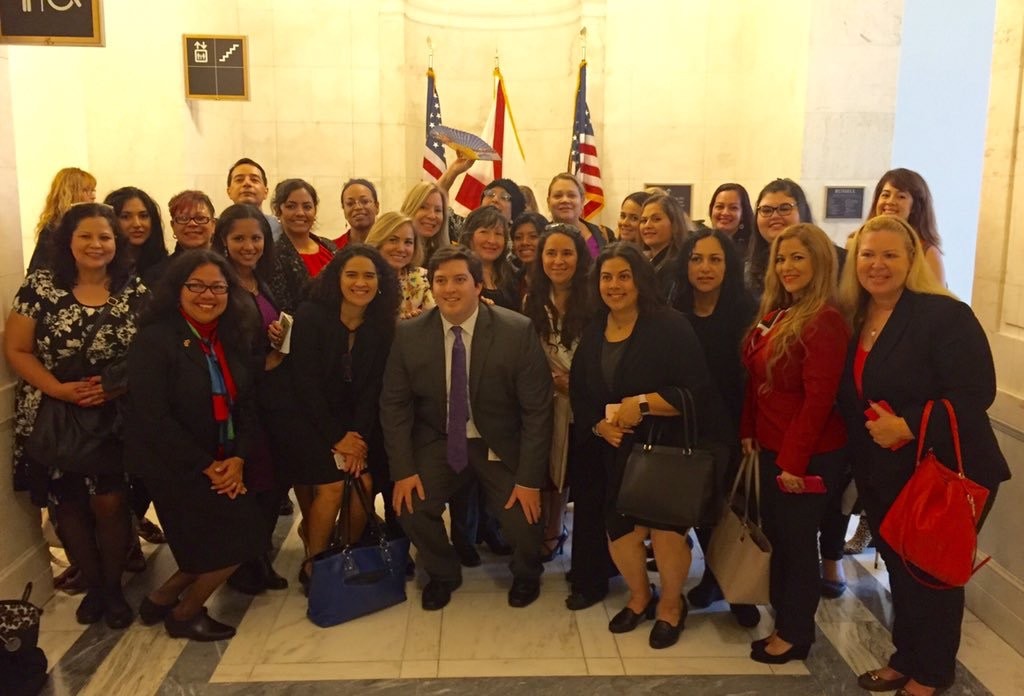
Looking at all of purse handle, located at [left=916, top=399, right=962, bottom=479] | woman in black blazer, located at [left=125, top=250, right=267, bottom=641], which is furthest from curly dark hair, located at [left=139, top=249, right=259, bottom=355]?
purse handle, located at [left=916, top=399, right=962, bottom=479]

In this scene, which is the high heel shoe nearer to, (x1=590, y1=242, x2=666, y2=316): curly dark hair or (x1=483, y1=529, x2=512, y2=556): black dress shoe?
(x1=483, y1=529, x2=512, y2=556): black dress shoe

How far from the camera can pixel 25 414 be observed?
366 cm

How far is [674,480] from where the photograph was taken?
3.26 m

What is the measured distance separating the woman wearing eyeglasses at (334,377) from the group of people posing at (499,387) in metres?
0.01

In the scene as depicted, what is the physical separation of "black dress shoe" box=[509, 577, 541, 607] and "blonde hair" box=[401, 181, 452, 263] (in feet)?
5.90

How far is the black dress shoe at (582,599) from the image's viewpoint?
3.89m

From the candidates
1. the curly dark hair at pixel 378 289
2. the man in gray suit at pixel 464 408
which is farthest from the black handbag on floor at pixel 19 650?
the curly dark hair at pixel 378 289

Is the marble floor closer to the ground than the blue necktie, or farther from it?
closer to the ground

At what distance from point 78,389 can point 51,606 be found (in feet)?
3.84

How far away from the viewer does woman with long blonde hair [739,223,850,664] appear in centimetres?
314

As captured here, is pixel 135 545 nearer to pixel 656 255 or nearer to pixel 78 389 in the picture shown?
pixel 78 389

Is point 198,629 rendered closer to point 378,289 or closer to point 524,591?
point 524,591

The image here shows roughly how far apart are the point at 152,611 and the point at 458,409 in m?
1.62

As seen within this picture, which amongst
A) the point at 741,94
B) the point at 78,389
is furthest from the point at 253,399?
the point at 741,94
